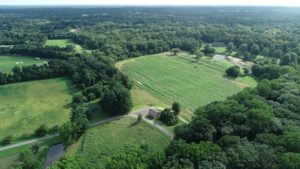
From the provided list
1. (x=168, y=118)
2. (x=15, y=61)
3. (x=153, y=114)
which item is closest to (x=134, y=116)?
(x=153, y=114)

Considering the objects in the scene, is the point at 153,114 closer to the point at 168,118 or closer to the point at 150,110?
the point at 150,110

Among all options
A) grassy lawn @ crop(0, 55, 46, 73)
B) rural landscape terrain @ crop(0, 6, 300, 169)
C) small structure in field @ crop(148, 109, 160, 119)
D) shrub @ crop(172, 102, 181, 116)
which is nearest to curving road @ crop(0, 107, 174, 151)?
rural landscape terrain @ crop(0, 6, 300, 169)

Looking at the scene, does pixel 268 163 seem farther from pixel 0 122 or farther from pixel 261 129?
pixel 0 122

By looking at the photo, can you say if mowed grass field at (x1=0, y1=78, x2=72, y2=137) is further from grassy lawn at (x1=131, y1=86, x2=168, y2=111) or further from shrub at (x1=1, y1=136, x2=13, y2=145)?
grassy lawn at (x1=131, y1=86, x2=168, y2=111)

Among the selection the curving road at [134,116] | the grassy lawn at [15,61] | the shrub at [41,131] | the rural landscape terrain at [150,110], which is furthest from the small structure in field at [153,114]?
the grassy lawn at [15,61]

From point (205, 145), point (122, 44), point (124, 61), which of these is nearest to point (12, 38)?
point (122, 44)

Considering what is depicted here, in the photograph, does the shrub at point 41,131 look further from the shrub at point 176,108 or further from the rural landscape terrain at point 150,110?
the shrub at point 176,108
